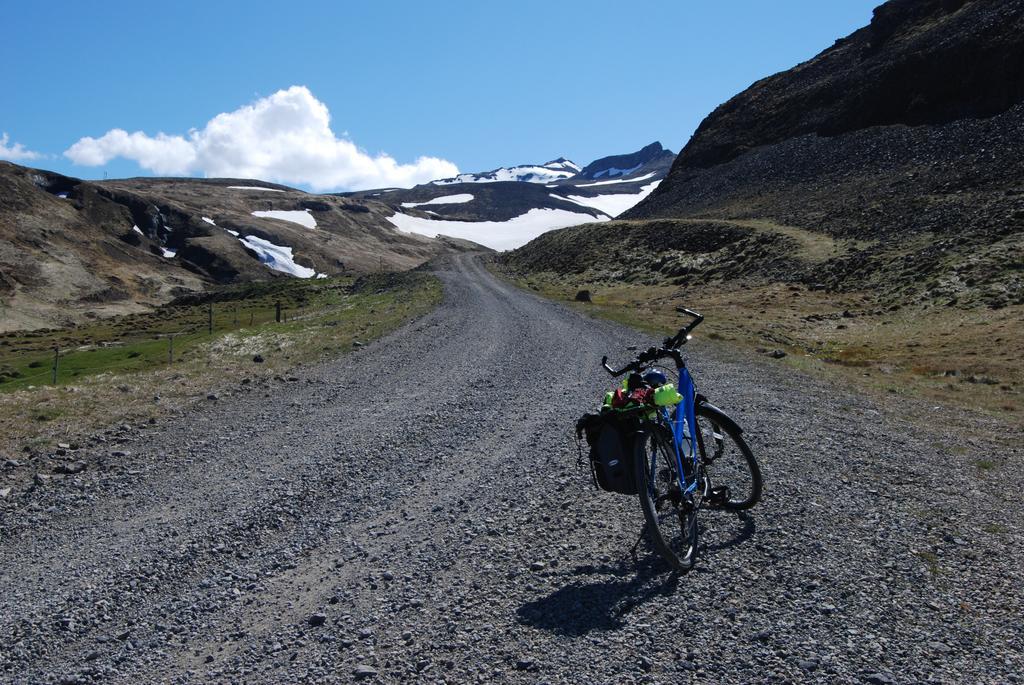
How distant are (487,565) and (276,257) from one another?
16251 cm

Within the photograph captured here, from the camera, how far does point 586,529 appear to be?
25.7ft

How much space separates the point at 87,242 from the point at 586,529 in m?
147

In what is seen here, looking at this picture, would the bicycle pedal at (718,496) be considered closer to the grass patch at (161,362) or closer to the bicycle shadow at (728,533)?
the bicycle shadow at (728,533)

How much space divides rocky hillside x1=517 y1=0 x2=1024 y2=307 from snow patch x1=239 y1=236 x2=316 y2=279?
79.4 metres

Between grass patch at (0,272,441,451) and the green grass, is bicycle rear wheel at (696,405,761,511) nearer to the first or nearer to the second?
grass patch at (0,272,441,451)

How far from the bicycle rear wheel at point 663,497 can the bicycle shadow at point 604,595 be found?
206 millimetres

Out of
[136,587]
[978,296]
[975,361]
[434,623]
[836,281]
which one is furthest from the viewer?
[836,281]

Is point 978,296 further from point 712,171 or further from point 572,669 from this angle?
point 712,171

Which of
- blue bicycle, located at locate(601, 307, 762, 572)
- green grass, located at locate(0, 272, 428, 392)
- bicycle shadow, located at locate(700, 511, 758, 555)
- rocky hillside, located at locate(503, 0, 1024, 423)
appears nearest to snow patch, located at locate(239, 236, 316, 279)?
green grass, located at locate(0, 272, 428, 392)

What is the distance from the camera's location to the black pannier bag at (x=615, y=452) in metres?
6.68

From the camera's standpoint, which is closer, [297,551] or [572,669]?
[572,669]

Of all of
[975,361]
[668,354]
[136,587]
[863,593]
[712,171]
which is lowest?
[975,361]

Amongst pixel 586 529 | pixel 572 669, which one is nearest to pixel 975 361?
pixel 586 529

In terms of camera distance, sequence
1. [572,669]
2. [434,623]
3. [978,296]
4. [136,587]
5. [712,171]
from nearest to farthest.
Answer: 1. [572,669]
2. [434,623]
3. [136,587]
4. [978,296]
5. [712,171]
